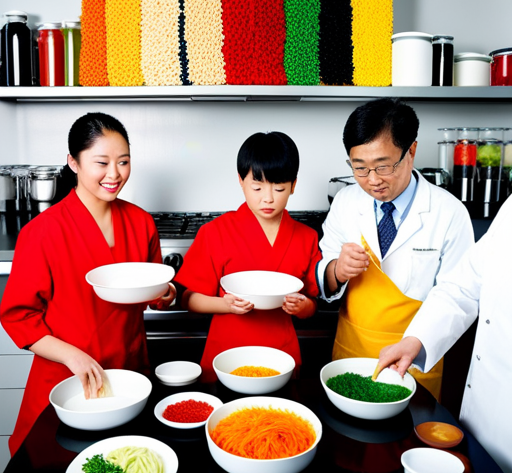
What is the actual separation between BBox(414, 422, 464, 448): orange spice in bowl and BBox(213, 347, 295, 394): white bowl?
309 millimetres

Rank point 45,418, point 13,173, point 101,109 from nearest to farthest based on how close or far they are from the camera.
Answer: point 45,418
point 13,173
point 101,109

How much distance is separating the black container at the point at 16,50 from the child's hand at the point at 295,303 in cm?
163

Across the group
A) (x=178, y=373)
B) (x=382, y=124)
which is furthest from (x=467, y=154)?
(x=178, y=373)

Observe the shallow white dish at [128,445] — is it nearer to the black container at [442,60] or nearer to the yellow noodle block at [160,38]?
the yellow noodle block at [160,38]

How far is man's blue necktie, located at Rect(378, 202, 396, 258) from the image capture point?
170 centimetres

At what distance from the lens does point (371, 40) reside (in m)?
2.22

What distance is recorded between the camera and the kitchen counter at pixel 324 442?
0.92m

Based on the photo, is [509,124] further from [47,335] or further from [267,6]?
[47,335]

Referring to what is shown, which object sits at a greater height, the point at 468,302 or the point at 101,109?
the point at 101,109

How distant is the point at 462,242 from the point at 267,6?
1.28 metres

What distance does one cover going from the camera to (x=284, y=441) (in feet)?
3.09

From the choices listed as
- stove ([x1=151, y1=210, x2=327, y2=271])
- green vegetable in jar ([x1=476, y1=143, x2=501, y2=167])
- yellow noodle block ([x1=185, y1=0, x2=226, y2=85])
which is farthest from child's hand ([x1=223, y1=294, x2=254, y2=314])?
green vegetable in jar ([x1=476, y1=143, x2=501, y2=167])

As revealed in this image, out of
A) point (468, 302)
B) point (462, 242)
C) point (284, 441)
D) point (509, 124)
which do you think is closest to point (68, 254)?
point (284, 441)

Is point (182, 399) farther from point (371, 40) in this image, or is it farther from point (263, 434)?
point (371, 40)
